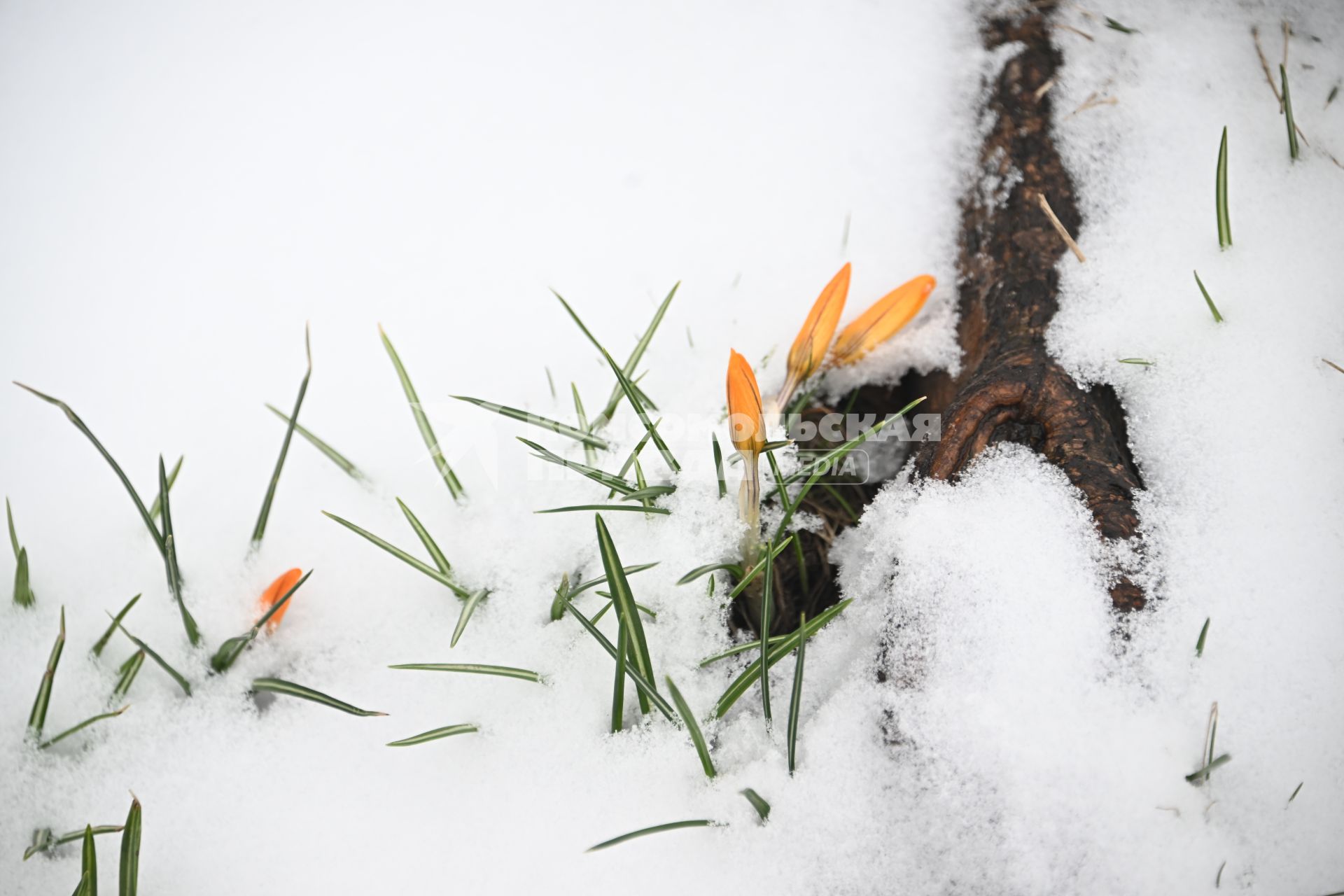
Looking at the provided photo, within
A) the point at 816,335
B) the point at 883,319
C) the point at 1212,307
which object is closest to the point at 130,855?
the point at 816,335

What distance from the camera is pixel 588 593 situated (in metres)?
1.08

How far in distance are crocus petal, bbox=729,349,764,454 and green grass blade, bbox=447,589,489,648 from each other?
421 millimetres

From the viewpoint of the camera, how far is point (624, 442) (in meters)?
1.17

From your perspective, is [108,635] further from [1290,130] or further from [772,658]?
[1290,130]

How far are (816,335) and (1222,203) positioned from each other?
647 millimetres

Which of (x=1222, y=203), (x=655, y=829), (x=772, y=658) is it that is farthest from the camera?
(x=1222, y=203)

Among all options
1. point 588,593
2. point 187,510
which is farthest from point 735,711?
point 187,510

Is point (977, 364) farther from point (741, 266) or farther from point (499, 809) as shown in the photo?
point (499, 809)

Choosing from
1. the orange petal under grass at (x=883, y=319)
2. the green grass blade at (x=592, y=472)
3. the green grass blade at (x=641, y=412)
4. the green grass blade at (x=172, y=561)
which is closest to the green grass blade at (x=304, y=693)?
the green grass blade at (x=172, y=561)

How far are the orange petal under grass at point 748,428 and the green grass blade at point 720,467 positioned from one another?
0.12ft

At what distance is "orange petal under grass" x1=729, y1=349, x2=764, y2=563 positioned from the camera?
0.89 metres

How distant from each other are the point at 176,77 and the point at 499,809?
170 centimetres

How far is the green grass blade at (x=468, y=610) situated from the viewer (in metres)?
0.93

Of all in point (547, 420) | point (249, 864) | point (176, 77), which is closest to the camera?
point (249, 864)
